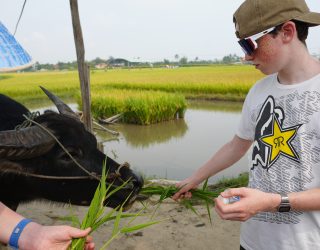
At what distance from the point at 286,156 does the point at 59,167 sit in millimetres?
1504

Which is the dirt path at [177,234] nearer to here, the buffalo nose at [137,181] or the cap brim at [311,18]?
the buffalo nose at [137,181]

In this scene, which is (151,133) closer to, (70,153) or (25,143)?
(70,153)

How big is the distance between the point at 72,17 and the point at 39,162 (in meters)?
2.41

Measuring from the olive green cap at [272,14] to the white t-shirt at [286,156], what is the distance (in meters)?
0.24

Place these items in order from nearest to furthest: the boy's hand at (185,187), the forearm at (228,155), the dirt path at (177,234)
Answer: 1. the forearm at (228,155)
2. the boy's hand at (185,187)
3. the dirt path at (177,234)

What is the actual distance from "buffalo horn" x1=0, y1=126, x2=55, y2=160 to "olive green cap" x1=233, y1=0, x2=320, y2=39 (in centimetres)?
138

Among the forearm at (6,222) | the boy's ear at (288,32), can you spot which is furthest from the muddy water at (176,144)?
the forearm at (6,222)

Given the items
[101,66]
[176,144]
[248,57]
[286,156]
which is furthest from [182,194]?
[101,66]

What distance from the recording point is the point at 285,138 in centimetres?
135

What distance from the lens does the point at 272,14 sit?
1.30 meters

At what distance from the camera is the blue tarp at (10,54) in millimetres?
1271

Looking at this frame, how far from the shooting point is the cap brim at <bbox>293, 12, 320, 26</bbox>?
1300 mm

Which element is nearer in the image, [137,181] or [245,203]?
[245,203]

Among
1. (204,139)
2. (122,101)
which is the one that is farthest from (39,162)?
(122,101)
